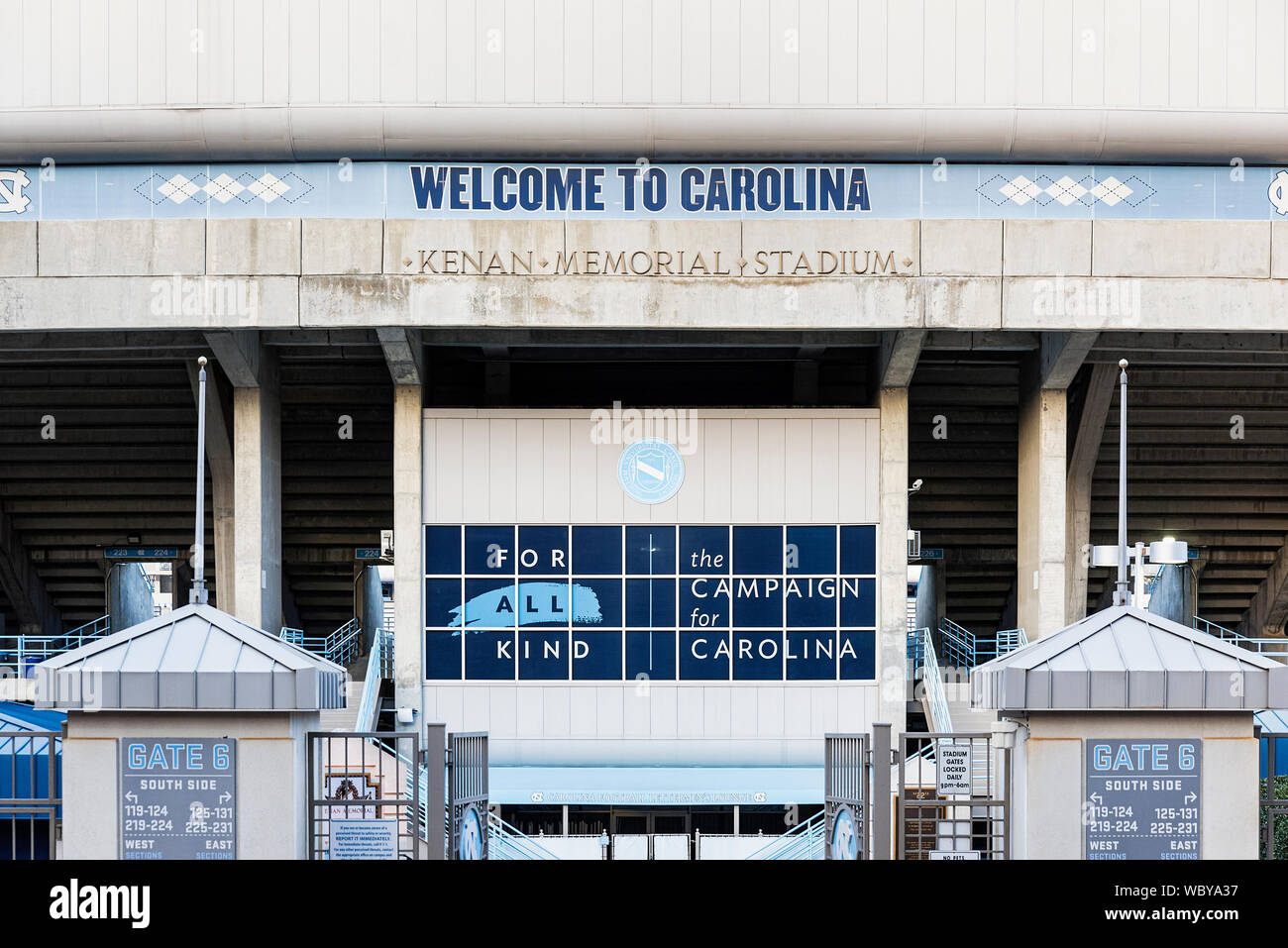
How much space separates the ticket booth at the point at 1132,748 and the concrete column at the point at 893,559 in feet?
48.9

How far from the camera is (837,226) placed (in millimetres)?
23922

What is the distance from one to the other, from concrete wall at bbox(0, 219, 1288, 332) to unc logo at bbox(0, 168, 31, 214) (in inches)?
27.8

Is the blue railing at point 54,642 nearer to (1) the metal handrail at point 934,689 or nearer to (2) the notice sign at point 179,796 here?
(1) the metal handrail at point 934,689

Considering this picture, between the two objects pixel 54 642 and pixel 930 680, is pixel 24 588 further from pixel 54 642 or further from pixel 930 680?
pixel 930 680

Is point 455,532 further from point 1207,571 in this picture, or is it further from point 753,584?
point 1207,571

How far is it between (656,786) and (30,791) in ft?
40.4

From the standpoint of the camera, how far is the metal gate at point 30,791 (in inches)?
433

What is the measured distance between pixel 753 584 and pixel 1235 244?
9.55 meters

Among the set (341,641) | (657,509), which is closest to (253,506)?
(341,641)

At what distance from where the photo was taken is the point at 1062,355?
24.9 m

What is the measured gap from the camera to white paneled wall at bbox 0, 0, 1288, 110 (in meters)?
24.0

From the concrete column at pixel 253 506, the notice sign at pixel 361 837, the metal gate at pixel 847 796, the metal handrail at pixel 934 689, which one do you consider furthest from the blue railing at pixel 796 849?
the concrete column at pixel 253 506

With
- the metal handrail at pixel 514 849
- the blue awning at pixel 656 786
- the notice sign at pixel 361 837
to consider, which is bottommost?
the blue awning at pixel 656 786
